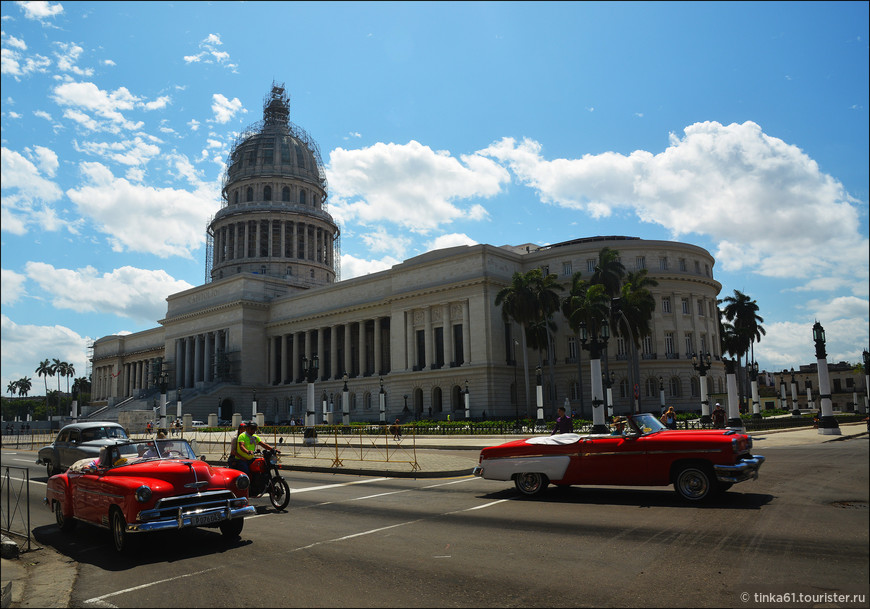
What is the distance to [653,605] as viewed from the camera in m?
6.71

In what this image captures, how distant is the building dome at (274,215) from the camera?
343 ft

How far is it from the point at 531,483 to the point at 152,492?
842cm

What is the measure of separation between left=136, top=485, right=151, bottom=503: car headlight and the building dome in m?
91.8

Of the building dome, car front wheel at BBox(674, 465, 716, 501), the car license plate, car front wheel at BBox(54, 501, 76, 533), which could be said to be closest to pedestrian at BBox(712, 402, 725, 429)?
car front wheel at BBox(674, 465, 716, 501)

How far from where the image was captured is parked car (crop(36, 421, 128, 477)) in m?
19.0

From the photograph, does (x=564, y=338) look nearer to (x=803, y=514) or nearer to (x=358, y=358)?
(x=358, y=358)

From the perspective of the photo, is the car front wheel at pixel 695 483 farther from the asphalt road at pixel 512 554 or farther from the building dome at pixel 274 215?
the building dome at pixel 274 215

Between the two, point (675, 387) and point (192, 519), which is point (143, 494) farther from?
point (675, 387)

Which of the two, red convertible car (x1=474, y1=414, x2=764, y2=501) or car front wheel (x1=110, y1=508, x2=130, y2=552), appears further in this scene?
red convertible car (x1=474, y1=414, x2=764, y2=501)

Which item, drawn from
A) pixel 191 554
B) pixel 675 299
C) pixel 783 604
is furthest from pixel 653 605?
pixel 675 299

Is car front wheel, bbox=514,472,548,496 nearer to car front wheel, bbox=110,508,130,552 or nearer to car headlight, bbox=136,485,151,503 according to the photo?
car headlight, bbox=136,485,151,503

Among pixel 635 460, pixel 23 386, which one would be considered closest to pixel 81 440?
pixel 635 460

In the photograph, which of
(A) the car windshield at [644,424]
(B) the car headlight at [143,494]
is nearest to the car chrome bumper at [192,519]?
(B) the car headlight at [143,494]

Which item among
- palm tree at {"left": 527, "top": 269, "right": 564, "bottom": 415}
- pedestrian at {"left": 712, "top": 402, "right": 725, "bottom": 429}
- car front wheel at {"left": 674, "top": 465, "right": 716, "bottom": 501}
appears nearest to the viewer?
car front wheel at {"left": 674, "top": 465, "right": 716, "bottom": 501}
